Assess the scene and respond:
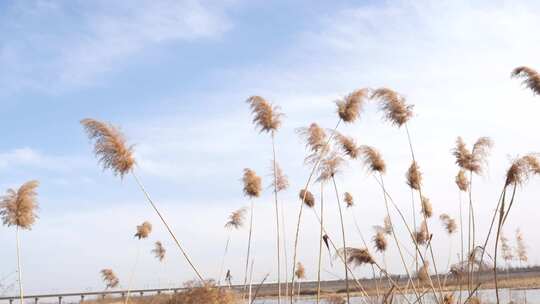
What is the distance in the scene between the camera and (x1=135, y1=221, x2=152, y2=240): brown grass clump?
17.3 meters

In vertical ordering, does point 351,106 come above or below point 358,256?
above

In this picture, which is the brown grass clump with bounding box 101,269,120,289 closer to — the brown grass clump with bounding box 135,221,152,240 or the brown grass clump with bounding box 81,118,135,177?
the brown grass clump with bounding box 135,221,152,240

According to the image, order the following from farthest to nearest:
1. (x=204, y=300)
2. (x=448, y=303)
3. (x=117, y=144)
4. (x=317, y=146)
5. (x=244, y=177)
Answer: (x=244, y=177), (x=317, y=146), (x=448, y=303), (x=117, y=144), (x=204, y=300)

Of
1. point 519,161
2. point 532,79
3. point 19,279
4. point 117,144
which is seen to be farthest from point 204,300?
point 532,79

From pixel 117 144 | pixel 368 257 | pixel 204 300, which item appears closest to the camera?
pixel 204 300

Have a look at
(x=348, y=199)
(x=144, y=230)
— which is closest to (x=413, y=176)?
(x=348, y=199)

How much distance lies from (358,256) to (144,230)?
10516mm

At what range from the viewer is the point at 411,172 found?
34.9 ft

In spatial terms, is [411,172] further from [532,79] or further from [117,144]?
[117,144]

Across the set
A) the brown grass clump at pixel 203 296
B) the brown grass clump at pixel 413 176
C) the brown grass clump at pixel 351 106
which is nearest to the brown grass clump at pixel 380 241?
the brown grass clump at pixel 413 176

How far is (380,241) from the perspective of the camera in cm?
1120

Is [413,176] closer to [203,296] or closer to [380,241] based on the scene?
[380,241]

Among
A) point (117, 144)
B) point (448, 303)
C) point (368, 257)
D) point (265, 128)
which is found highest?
point (265, 128)

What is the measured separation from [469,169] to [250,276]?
352 cm
